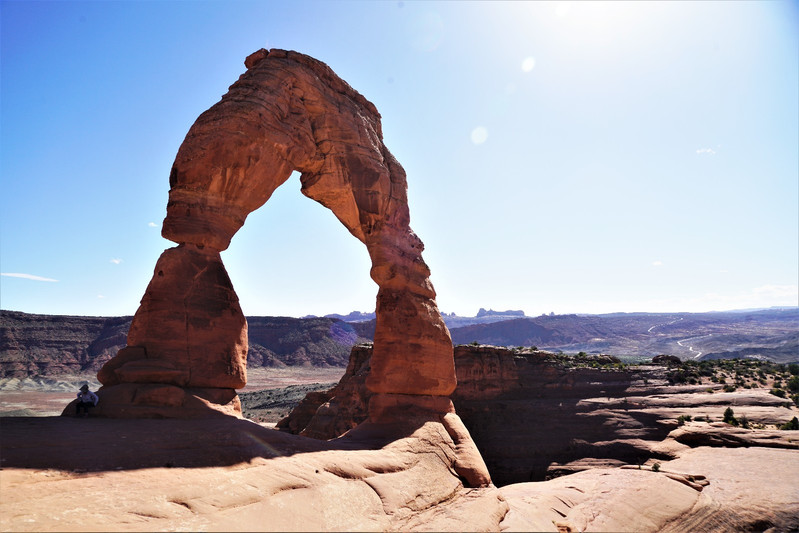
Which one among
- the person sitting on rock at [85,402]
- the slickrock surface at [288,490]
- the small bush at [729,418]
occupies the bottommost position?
the small bush at [729,418]

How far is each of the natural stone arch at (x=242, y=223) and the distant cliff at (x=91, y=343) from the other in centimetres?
8184

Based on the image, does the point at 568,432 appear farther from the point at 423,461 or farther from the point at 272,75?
the point at 272,75

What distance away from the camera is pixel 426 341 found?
44.7 feet

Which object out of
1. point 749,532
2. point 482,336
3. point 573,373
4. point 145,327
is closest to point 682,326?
point 482,336

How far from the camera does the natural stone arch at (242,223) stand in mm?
9492

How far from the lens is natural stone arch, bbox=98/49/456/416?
949 cm

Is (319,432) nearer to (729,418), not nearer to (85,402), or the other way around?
(85,402)

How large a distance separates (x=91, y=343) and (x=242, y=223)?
91.0 metres

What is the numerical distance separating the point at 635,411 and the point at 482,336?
145 meters

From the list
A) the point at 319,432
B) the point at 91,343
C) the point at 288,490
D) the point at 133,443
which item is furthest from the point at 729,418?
the point at 91,343

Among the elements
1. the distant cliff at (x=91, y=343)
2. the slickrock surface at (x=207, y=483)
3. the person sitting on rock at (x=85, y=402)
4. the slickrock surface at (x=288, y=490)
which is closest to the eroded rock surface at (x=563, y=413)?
the slickrock surface at (x=288, y=490)

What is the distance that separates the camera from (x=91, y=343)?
82.4 meters

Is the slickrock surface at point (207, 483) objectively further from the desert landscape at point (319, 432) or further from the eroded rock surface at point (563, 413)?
the eroded rock surface at point (563, 413)

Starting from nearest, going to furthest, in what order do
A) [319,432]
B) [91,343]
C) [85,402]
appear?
[85,402] < [319,432] < [91,343]
